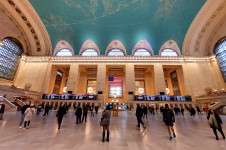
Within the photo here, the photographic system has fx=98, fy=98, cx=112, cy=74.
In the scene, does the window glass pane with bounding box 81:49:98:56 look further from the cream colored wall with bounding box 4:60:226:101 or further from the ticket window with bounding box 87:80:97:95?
the ticket window with bounding box 87:80:97:95

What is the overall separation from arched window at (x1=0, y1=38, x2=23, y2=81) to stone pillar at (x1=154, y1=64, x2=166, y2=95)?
29636mm

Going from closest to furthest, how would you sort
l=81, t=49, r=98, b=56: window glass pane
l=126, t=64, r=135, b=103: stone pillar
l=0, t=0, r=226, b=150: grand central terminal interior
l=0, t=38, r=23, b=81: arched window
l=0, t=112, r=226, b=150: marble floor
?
Answer: l=0, t=112, r=226, b=150: marble floor, l=0, t=0, r=226, b=150: grand central terminal interior, l=0, t=38, r=23, b=81: arched window, l=126, t=64, r=135, b=103: stone pillar, l=81, t=49, r=98, b=56: window glass pane

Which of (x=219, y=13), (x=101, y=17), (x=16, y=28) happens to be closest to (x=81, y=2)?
(x=101, y=17)

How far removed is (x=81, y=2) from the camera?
766 inches

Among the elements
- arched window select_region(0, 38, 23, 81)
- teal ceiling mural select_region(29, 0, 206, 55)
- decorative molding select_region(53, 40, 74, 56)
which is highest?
teal ceiling mural select_region(29, 0, 206, 55)

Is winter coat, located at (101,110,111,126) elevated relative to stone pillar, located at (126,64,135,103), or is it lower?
lower

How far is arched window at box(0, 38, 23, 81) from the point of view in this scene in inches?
726

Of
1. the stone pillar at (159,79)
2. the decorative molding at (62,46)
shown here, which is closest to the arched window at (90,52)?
the decorative molding at (62,46)

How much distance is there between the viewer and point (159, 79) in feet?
69.2

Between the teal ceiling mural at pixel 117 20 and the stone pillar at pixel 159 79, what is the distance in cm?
460

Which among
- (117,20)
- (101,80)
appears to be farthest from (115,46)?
(101,80)

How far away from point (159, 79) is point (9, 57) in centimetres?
3102

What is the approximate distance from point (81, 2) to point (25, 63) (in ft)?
59.7

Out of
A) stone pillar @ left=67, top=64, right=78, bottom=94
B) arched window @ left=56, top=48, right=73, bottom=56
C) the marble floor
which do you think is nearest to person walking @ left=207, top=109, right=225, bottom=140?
the marble floor
